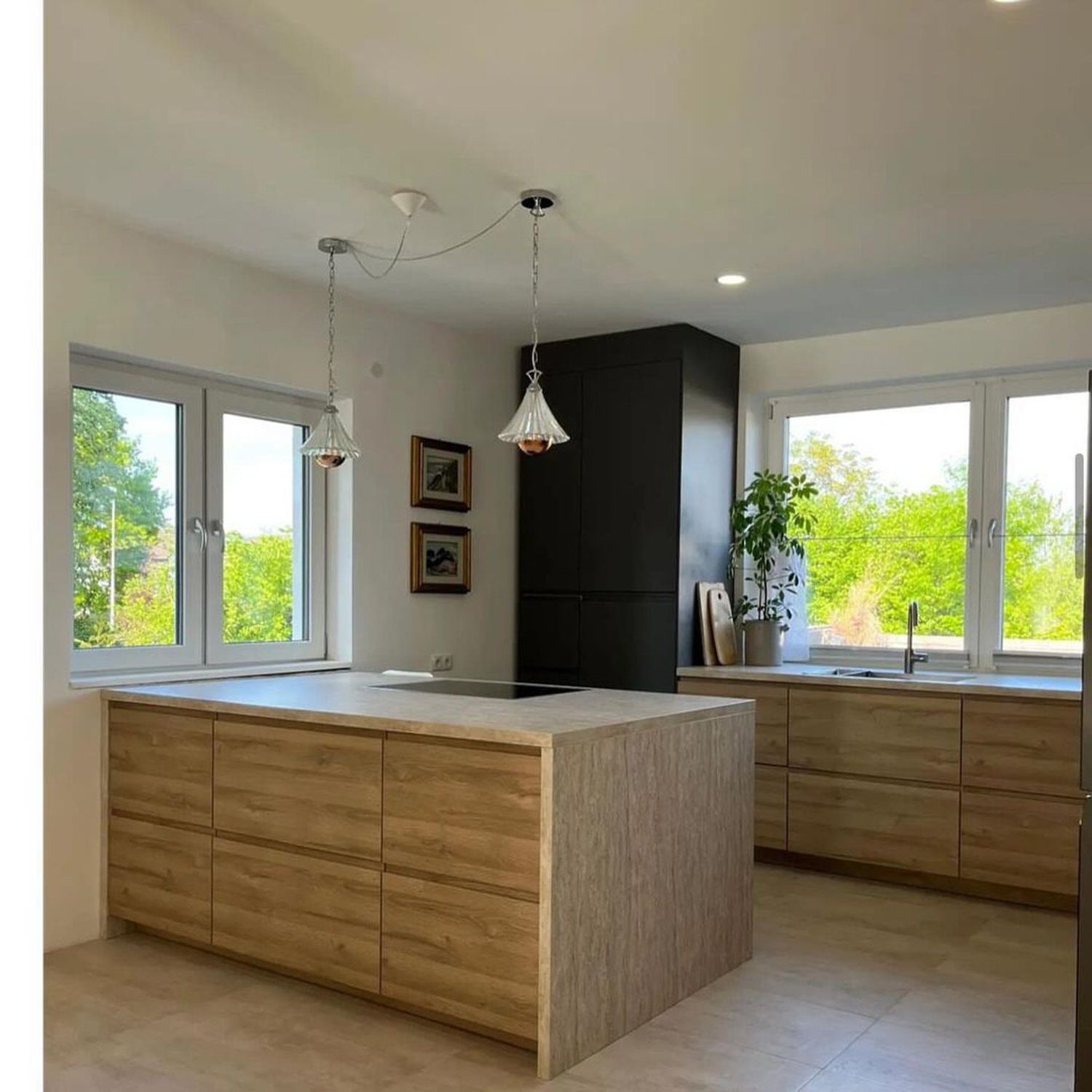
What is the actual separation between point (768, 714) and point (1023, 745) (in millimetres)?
1011

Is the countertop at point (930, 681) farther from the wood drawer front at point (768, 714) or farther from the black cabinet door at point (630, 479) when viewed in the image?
the black cabinet door at point (630, 479)

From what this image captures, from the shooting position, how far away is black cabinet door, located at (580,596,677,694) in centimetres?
479

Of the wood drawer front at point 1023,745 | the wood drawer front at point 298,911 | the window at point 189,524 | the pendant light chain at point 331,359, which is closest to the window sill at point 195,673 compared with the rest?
the window at point 189,524

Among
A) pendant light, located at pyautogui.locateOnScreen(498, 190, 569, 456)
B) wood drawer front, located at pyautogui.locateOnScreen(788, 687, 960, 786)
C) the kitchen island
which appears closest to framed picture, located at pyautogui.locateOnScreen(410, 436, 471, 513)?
the kitchen island

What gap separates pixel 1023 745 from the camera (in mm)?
3945

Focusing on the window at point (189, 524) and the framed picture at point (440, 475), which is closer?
the window at point (189, 524)

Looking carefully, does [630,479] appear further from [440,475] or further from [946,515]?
[946,515]

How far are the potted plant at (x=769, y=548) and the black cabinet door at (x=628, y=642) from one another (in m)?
0.41

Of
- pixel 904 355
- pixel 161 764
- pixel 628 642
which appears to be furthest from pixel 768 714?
pixel 161 764

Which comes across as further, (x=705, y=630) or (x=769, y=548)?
(x=769, y=548)

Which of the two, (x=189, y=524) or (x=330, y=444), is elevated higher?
(x=330, y=444)

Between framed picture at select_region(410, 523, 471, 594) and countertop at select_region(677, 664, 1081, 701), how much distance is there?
109 cm

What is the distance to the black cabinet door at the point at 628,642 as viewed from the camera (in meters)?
4.79

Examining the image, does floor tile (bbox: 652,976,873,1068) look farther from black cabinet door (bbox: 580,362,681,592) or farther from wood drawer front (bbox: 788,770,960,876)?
black cabinet door (bbox: 580,362,681,592)
